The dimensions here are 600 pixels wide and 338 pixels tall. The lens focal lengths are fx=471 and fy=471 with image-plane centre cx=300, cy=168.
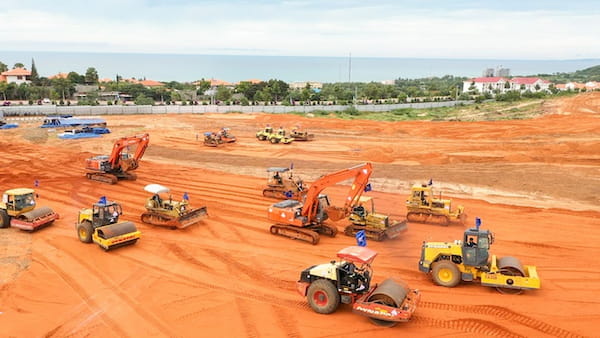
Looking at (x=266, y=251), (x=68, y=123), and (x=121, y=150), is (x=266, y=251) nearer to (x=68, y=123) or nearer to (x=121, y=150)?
(x=121, y=150)

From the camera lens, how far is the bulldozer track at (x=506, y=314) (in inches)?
489

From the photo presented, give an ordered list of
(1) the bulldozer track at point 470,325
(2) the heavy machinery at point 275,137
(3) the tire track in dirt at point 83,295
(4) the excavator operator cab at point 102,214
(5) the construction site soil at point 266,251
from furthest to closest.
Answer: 1. (2) the heavy machinery at point 275,137
2. (4) the excavator operator cab at point 102,214
3. (5) the construction site soil at point 266,251
4. (3) the tire track in dirt at point 83,295
5. (1) the bulldozer track at point 470,325

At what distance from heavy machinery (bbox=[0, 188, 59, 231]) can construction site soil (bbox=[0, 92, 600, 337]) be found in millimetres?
419

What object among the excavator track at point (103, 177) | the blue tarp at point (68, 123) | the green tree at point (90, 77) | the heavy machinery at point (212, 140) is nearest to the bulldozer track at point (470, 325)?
the excavator track at point (103, 177)

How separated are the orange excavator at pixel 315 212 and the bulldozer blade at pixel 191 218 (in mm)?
3475

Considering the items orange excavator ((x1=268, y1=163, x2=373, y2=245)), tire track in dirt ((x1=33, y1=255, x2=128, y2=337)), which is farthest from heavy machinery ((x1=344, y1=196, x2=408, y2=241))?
tire track in dirt ((x1=33, y1=255, x2=128, y2=337))

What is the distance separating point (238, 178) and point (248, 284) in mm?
16782

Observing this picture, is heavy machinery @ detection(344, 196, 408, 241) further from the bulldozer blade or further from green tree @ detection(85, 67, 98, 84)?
green tree @ detection(85, 67, 98, 84)

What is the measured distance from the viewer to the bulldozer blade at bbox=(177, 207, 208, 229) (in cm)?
2062

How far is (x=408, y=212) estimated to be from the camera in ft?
71.2

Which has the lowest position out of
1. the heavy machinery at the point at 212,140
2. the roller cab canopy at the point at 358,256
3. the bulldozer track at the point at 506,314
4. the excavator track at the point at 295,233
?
the bulldozer track at the point at 506,314

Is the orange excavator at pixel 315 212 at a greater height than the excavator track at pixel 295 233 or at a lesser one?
greater

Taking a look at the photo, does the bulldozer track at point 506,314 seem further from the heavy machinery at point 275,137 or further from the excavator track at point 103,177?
the heavy machinery at point 275,137

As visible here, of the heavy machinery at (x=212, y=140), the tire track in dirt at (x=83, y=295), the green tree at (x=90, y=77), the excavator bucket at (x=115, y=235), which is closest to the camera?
the tire track in dirt at (x=83, y=295)
